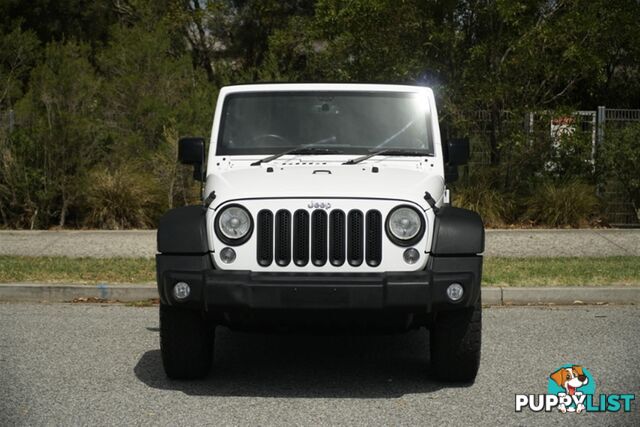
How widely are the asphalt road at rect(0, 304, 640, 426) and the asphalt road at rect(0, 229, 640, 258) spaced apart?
11.8 feet

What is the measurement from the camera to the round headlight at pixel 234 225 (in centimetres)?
625

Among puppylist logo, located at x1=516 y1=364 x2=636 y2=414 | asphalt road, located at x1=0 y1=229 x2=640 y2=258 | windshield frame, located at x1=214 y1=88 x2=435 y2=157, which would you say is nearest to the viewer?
puppylist logo, located at x1=516 y1=364 x2=636 y2=414

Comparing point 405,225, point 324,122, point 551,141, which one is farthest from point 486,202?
point 405,225

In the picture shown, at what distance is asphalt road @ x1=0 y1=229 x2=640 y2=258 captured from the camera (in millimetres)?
12953

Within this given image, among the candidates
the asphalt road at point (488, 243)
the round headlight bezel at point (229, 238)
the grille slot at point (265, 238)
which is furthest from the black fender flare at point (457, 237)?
the asphalt road at point (488, 243)

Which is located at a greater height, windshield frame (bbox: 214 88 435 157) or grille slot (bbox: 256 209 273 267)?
windshield frame (bbox: 214 88 435 157)

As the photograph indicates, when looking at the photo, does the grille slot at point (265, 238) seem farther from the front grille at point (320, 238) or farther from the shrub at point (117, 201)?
the shrub at point (117, 201)

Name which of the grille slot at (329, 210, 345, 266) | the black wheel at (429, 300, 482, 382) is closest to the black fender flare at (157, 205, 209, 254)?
the grille slot at (329, 210, 345, 266)

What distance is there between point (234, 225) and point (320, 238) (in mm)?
538

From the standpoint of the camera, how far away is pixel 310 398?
6297mm

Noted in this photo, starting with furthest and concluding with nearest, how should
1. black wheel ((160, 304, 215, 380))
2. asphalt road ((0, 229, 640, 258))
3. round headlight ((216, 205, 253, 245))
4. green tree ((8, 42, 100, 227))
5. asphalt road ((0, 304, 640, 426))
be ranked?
green tree ((8, 42, 100, 227)) < asphalt road ((0, 229, 640, 258)) < black wheel ((160, 304, 215, 380)) < round headlight ((216, 205, 253, 245)) < asphalt road ((0, 304, 640, 426))

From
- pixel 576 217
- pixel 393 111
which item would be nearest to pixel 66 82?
pixel 576 217

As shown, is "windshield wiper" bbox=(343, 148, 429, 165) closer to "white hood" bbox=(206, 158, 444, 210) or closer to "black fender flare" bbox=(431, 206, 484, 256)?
"white hood" bbox=(206, 158, 444, 210)

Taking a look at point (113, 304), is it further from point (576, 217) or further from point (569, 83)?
point (569, 83)
